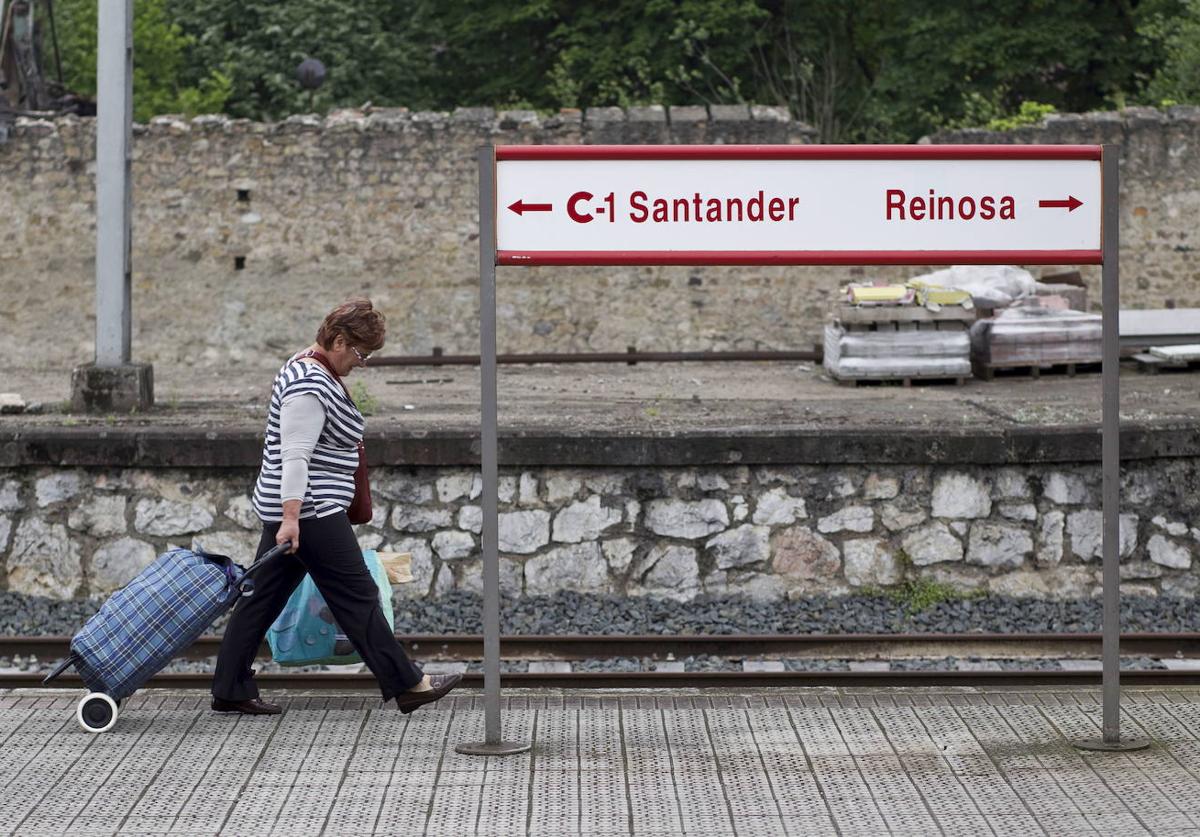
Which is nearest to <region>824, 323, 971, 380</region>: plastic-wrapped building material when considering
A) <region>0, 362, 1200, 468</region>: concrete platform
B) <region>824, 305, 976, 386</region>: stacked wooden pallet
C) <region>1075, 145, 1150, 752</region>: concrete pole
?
<region>824, 305, 976, 386</region>: stacked wooden pallet

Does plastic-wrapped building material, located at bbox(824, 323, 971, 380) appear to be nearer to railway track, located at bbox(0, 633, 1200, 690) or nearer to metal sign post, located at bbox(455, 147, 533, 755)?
railway track, located at bbox(0, 633, 1200, 690)

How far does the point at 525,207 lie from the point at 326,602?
1667mm

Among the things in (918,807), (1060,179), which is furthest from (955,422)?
(918,807)

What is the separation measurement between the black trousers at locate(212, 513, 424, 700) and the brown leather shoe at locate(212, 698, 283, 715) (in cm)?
3

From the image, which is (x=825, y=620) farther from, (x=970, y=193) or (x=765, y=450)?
(x=970, y=193)

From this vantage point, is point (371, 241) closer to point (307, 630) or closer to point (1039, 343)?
point (1039, 343)

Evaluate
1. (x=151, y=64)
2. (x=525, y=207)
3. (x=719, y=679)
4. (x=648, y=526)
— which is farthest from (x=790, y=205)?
(x=151, y=64)

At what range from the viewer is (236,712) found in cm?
674

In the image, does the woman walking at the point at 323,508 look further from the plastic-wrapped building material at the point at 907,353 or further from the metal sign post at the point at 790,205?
the plastic-wrapped building material at the point at 907,353

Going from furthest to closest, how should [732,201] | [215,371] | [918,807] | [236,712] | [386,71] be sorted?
[386,71] < [215,371] < [236,712] < [732,201] < [918,807]

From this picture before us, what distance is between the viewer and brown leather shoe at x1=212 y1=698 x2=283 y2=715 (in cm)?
666

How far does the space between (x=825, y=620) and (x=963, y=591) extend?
860 millimetres

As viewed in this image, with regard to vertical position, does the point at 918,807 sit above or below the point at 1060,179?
below

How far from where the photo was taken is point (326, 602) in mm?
6535
